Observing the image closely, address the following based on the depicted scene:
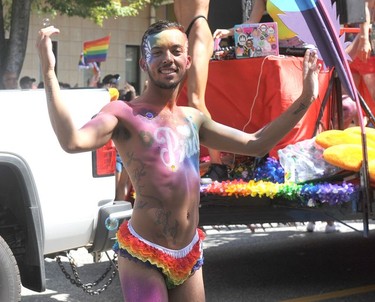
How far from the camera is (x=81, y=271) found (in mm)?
7516

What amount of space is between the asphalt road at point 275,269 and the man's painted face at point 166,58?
323cm

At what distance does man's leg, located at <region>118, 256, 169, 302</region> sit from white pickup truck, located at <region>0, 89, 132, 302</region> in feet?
5.84

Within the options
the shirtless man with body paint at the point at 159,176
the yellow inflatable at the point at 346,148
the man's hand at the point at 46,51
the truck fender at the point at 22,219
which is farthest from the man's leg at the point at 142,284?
the yellow inflatable at the point at 346,148

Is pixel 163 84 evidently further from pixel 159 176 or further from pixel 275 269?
pixel 275 269

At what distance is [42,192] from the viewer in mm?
5047

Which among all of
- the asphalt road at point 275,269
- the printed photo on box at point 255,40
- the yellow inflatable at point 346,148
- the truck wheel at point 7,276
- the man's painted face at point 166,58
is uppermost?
the printed photo on box at point 255,40

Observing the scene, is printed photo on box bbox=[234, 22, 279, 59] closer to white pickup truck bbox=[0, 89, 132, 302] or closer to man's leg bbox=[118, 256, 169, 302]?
white pickup truck bbox=[0, 89, 132, 302]

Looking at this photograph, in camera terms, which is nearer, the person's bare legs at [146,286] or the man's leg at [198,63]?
the person's bare legs at [146,286]

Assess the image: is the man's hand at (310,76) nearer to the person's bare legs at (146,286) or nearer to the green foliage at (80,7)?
the person's bare legs at (146,286)

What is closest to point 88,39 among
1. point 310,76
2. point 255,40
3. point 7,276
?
point 255,40

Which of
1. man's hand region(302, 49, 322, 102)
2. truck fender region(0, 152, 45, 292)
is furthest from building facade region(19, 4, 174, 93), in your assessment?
man's hand region(302, 49, 322, 102)

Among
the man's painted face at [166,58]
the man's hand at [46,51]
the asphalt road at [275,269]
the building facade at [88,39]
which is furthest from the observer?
the building facade at [88,39]

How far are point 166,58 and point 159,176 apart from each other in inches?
18.7

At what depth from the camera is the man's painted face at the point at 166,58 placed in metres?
3.29
